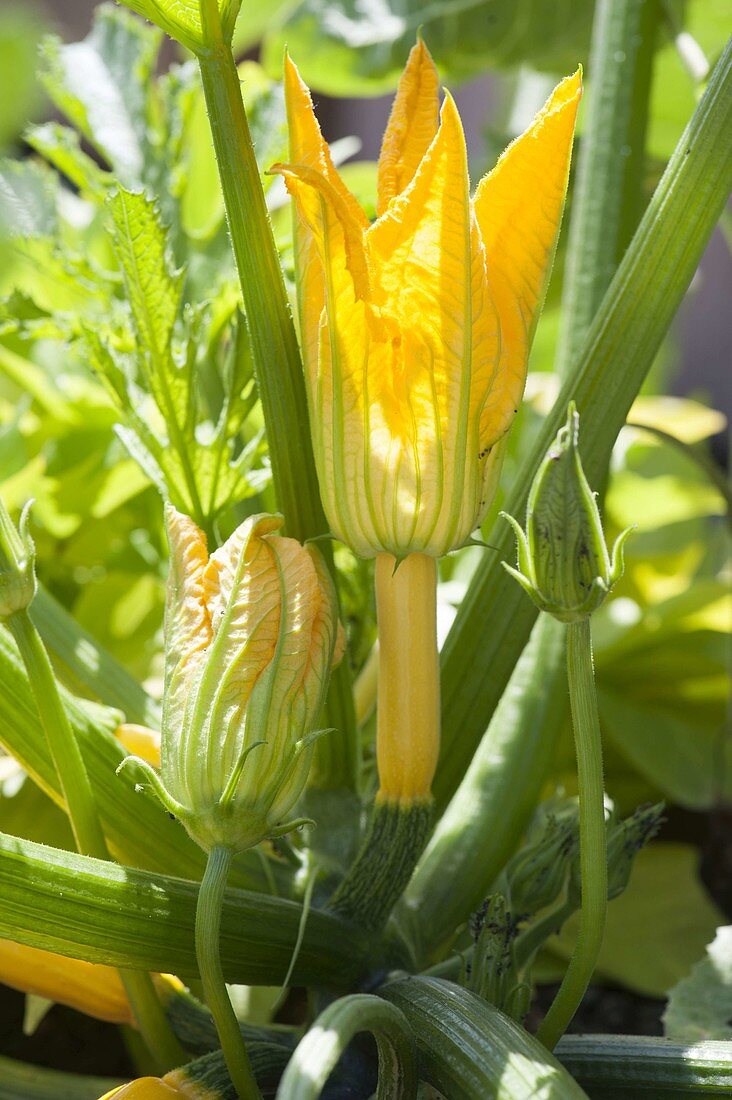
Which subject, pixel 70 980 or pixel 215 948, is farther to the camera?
pixel 70 980

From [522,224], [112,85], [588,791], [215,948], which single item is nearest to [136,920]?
[215,948]

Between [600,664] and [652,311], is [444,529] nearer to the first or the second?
[652,311]

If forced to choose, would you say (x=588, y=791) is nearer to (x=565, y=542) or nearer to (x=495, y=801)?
(x=565, y=542)

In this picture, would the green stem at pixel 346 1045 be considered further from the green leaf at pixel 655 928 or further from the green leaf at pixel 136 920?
the green leaf at pixel 655 928

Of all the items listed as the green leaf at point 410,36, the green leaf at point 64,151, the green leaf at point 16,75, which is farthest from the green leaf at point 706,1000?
the green leaf at point 16,75

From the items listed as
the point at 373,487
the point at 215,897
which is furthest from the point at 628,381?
the point at 215,897

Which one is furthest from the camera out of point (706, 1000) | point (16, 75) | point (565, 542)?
point (16, 75)

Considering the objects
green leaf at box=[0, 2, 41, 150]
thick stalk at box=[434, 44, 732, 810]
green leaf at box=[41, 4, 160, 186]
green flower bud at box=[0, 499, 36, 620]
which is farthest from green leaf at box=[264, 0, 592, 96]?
green flower bud at box=[0, 499, 36, 620]
